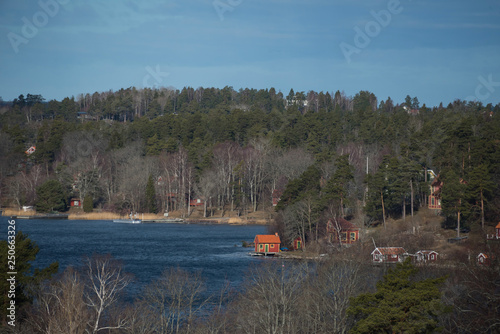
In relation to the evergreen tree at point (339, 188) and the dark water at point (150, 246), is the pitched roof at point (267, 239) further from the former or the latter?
the evergreen tree at point (339, 188)

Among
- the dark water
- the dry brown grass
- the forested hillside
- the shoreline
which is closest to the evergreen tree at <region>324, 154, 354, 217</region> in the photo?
the forested hillside

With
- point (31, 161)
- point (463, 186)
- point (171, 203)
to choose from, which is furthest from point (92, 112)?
point (463, 186)

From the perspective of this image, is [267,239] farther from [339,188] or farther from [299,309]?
[299,309]

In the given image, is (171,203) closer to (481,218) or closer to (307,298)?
Result: (481,218)

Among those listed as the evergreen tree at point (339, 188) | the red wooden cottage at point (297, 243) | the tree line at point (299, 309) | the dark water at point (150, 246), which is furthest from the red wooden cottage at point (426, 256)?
the evergreen tree at point (339, 188)

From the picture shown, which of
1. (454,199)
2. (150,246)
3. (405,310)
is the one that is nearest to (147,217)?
(150,246)
